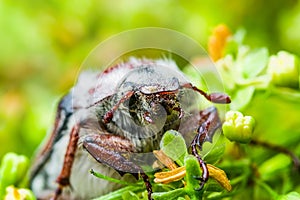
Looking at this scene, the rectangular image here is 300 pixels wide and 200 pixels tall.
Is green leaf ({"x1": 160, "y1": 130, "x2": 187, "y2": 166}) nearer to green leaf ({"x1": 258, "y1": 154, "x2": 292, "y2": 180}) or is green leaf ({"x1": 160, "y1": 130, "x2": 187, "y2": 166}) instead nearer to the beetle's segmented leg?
the beetle's segmented leg

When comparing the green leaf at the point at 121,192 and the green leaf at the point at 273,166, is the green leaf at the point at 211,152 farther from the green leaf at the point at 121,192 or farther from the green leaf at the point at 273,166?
the green leaf at the point at 273,166

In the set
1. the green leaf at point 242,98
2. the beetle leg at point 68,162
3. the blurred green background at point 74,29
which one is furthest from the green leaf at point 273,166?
the blurred green background at point 74,29

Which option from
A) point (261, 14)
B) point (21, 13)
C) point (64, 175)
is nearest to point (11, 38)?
point (21, 13)

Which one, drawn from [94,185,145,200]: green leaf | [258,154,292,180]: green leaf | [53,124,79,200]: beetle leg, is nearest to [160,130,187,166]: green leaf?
[94,185,145,200]: green leaf

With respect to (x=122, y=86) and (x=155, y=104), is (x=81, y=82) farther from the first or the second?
(x=155, y=104)

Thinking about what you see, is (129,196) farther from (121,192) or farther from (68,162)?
(68,162)

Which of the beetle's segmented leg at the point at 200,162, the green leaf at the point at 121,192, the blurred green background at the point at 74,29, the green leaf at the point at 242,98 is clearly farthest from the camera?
the blurred green background at the point at 74,29
